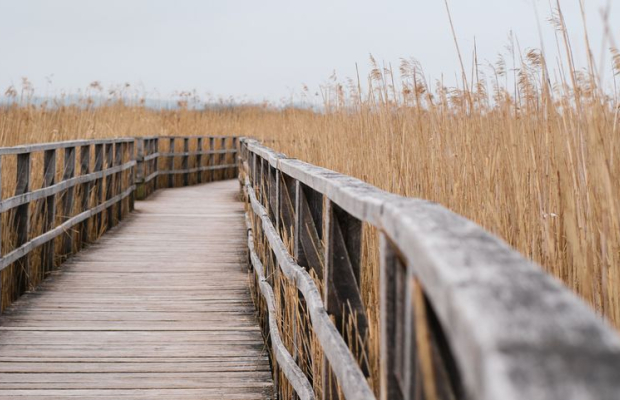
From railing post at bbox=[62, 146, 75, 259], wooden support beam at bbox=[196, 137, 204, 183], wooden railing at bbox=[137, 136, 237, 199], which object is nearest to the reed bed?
railing post at bbox=[62, 146, 75, 259]

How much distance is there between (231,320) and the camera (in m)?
4.68

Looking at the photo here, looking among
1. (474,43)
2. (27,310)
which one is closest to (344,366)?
(474,43)

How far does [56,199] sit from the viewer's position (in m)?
6.14

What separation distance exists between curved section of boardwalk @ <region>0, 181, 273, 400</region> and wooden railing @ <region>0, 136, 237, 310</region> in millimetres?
174

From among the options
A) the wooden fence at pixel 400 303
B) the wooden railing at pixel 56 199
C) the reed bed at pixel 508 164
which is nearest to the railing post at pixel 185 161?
the wooden railing at pixel 56 199

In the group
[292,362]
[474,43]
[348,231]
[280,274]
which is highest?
[474,43]

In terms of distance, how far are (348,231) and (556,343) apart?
4.76 feet

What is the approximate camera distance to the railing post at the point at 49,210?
5871 millimetres

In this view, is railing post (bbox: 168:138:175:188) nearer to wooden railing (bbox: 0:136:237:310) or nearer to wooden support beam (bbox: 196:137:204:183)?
wooden support beam (bbox: 196:137:204:183)

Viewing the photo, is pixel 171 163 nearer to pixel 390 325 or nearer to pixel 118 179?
pixel 118 179

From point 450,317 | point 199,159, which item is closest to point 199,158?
point 199,159

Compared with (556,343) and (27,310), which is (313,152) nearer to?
(27,310)

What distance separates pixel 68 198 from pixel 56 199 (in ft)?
1.46

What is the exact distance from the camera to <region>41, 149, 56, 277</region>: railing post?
5.87 meters
